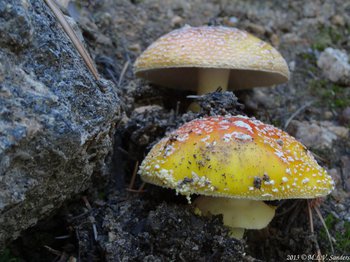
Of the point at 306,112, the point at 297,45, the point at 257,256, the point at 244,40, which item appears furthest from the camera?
the point at 297,45

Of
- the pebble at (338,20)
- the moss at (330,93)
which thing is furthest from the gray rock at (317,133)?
the pebble at (338,20)

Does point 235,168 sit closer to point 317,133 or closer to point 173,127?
point 173,127

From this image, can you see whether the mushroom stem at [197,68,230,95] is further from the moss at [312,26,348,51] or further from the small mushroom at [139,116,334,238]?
the moss at [312,26,348,51]

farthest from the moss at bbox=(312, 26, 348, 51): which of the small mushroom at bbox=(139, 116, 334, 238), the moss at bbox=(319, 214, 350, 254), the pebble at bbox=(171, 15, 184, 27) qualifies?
the small mushroom at bbox=(139, 116, 334, 238)

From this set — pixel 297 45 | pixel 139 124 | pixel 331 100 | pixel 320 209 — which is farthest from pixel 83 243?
pixel 297 45

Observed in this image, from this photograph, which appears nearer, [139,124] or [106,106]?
[106,106]

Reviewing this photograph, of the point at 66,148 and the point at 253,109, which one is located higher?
the point at 66,148

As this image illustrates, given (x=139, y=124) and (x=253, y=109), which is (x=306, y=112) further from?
(x=139, y=124)

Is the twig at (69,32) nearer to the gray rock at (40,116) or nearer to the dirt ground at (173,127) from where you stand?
the gray rock at (40,116)
